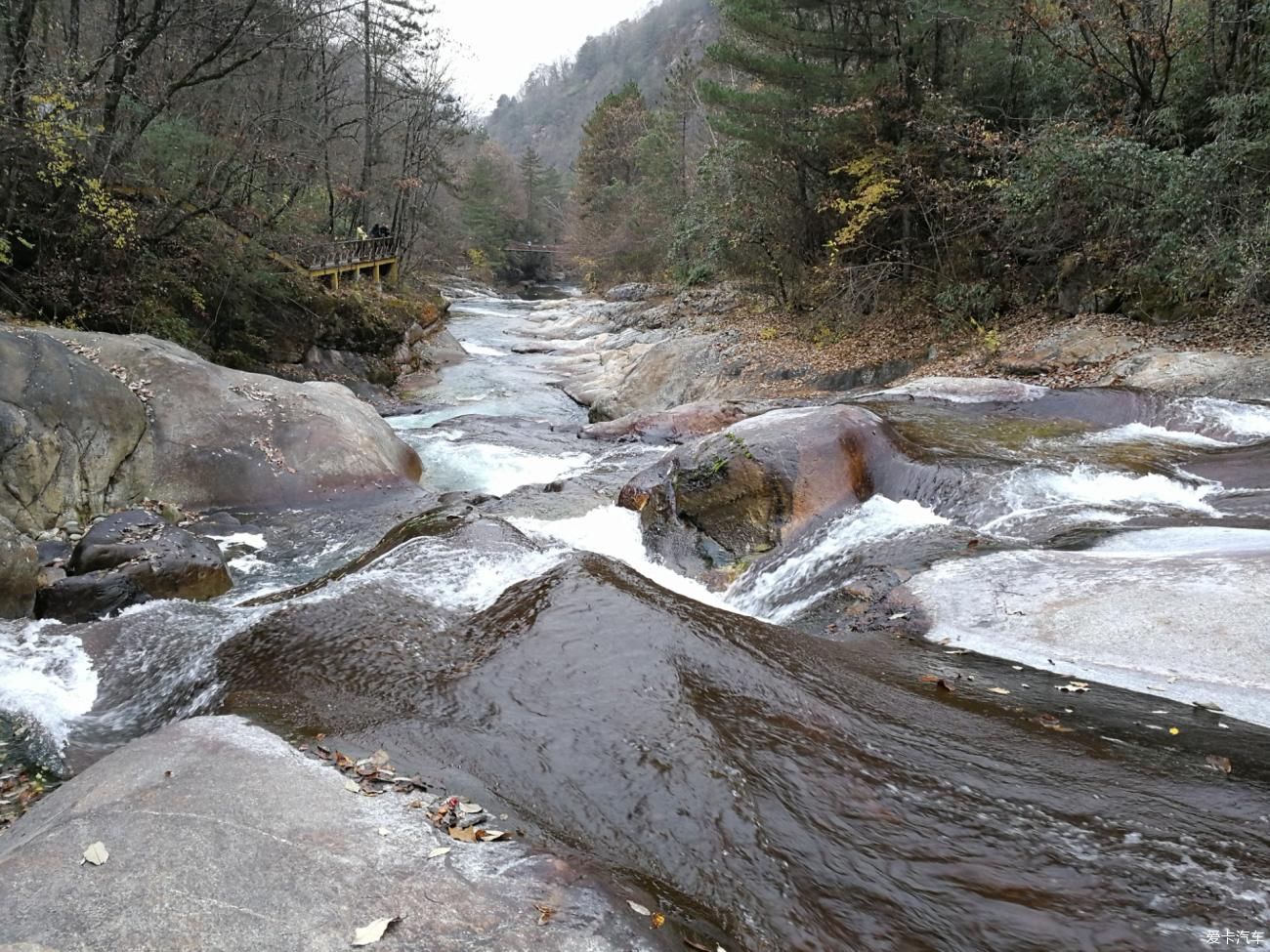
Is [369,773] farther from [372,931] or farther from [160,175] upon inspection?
[160,175]

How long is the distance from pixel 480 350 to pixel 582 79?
105 m

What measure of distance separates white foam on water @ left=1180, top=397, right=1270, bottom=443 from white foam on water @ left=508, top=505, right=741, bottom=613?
21.4ft

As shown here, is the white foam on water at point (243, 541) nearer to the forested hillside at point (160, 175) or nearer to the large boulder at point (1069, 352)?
the forested hillside at point (160, 175)

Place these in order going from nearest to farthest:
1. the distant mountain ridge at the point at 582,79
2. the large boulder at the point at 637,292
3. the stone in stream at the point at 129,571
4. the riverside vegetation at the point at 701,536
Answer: the riverside vegetation at the point at 701,536, the stone in stream at the point at 129,571, the large boulder at the point at 637,292, the distant mountain ridge at the point at 582,79

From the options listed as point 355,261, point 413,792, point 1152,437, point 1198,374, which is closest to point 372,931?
point 413,792

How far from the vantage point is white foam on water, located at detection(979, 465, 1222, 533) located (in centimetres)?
648

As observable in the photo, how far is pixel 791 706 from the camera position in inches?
153

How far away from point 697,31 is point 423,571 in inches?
3767

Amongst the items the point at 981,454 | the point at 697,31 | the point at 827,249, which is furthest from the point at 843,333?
the point at 697,31

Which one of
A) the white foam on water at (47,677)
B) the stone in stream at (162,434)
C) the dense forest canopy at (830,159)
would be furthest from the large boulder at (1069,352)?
the white foam on water at (47,677)

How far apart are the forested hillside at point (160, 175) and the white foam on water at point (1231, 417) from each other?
14041mm

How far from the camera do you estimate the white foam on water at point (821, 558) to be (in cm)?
620

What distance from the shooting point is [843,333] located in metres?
17.1

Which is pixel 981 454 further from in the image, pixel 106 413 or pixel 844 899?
pixel 106 413
